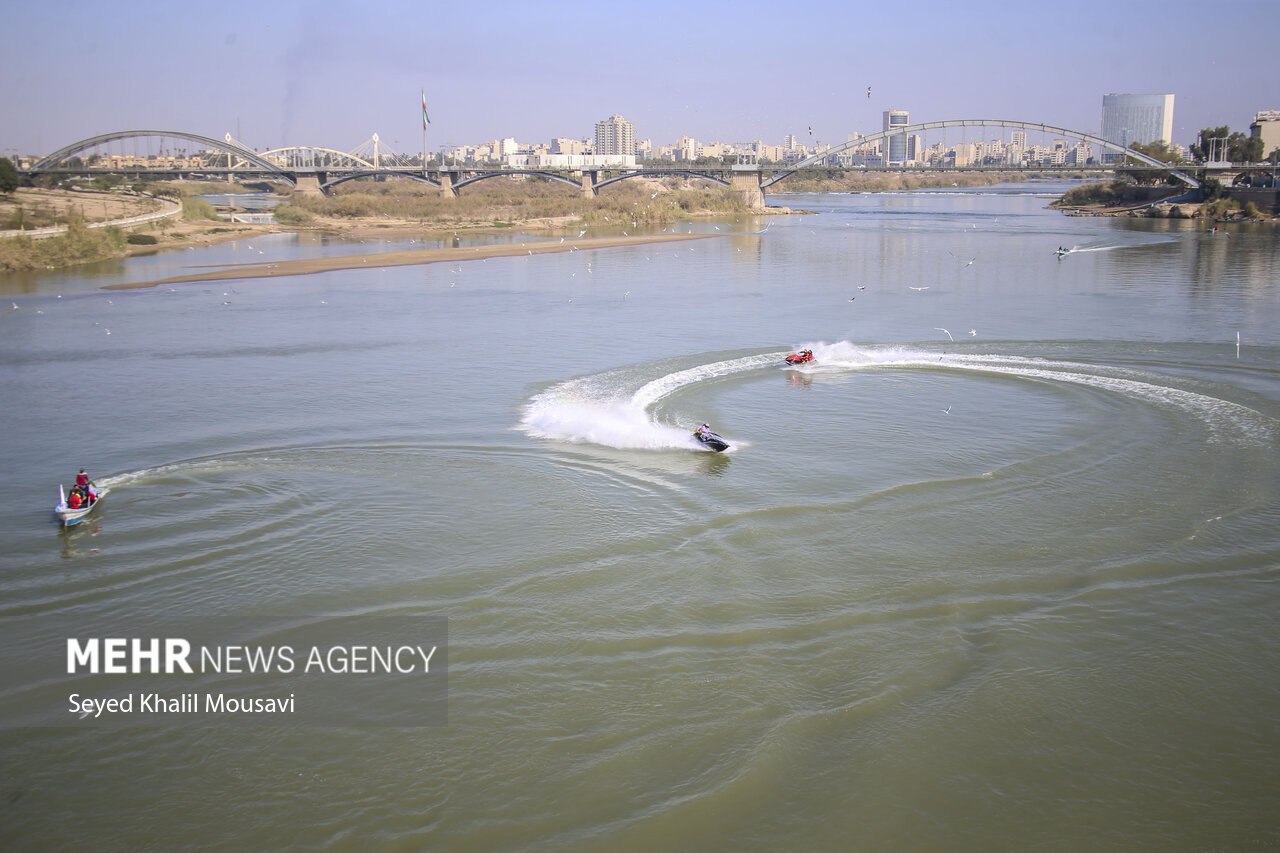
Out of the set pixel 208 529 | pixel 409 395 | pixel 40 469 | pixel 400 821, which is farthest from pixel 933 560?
pixel 40 469

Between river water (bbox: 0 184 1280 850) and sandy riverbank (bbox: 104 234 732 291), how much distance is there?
683 inches

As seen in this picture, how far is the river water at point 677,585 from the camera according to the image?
7.74 metres

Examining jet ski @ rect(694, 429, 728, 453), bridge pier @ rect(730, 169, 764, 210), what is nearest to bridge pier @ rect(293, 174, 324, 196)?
bridge pier @ rect(730, 169, 764, 210)

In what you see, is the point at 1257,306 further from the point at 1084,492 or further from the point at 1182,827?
the point at 1182,827

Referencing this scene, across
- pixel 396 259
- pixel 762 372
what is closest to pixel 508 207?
pixel 396 259

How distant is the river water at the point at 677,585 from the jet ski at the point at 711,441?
0.17 m

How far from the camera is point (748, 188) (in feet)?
306

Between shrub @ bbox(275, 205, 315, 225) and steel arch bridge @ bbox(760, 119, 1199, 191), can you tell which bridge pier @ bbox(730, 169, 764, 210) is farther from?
shrub @ bbox(275, 205, 315, 225)

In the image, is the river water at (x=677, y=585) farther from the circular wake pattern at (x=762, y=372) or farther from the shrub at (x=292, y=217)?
the shrub at (x=292, y=217)

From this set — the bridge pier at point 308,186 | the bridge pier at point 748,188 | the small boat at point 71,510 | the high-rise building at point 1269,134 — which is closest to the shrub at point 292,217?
the bridge pier at point 308,186

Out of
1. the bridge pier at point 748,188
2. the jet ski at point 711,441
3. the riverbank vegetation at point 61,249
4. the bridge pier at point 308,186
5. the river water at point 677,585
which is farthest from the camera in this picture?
the bridge pier at point 748,188

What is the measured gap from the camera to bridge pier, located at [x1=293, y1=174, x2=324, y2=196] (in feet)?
298

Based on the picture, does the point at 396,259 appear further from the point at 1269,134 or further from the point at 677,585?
the point at 1269,134

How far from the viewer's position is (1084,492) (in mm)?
13914
